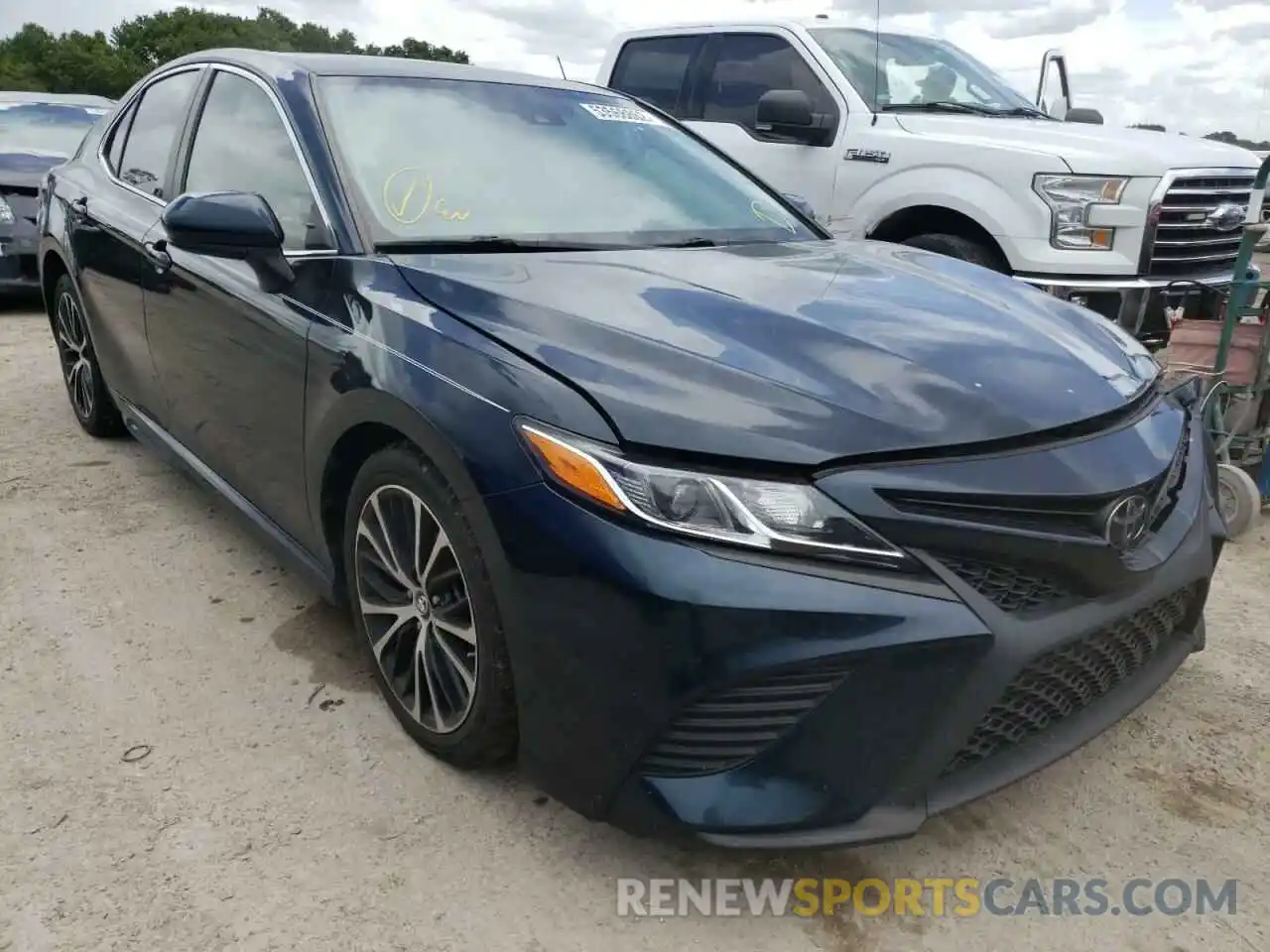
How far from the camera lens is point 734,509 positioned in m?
1.76

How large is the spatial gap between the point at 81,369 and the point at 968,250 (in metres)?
4.16

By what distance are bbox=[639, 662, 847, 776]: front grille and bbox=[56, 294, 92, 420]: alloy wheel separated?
3.63m

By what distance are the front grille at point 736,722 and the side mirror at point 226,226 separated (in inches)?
61.3

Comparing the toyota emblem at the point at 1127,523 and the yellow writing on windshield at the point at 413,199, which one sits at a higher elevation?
the yellow writing on windshield at the point at 413,199

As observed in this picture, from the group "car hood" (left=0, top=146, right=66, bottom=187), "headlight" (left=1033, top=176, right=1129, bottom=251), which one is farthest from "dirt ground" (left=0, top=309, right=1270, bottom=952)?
"car hood" (left=0, top=146, right=66, bottom=187)

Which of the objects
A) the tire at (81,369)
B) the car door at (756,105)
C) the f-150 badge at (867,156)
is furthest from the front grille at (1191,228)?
the tire at (81,369)

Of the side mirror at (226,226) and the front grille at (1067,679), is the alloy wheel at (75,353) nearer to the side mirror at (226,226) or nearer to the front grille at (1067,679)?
the side mirror at (226,226)

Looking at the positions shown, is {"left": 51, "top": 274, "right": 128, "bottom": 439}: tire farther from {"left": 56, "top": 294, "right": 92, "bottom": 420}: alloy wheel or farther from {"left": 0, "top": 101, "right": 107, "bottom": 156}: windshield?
{"left": 0, "top": 101, "right": 107, "bottom": 156}: windshield

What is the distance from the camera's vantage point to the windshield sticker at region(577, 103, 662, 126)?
3.27 meters

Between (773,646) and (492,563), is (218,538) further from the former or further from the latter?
(773,646)

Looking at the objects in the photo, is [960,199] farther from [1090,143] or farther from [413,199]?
[413,199]

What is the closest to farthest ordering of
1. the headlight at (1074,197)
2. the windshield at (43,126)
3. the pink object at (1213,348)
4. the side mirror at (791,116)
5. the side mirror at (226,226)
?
1. the side mirror at (226,226)
2. the pink object at (1213,348)
3. the headlight at (1074,197)
4. the side mirror at (791,116)
5. the windshield at (43,126)

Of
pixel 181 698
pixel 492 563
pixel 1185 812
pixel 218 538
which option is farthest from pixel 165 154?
pixel 1185 812

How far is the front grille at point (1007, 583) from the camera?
5.82 ft
